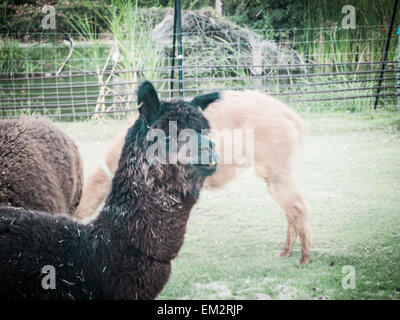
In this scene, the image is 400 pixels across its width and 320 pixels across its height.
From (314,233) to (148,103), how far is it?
2.15 m

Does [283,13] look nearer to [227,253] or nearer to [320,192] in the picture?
[320,192]

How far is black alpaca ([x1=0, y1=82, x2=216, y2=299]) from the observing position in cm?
159

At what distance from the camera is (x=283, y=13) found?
7.60m

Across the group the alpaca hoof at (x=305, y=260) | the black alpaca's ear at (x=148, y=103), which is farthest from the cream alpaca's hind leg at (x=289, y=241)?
the black alpaca's ear at (x=148, y=103)

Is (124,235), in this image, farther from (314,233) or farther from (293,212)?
(314,233)

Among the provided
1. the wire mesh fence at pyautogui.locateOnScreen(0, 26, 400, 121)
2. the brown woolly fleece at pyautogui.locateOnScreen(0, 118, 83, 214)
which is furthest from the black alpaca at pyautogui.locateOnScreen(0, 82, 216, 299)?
the wire mesh fence at pyautogui.locateOnScreen(0, 26, 400, 121)

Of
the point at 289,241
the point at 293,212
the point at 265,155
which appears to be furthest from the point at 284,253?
the point at 265,155

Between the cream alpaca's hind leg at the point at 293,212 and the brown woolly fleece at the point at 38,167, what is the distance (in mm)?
1654

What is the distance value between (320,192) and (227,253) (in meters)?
1.54

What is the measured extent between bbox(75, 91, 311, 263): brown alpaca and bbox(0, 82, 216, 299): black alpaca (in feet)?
3.83

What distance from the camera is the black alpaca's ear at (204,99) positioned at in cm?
192

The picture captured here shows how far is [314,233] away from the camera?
3234 mm

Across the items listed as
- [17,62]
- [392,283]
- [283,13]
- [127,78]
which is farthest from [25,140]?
[283,13]

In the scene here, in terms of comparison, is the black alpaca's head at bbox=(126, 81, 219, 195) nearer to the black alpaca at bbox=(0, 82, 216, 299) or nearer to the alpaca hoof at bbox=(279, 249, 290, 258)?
the black alpaca at bbox=(0, 82, 216, 299)
